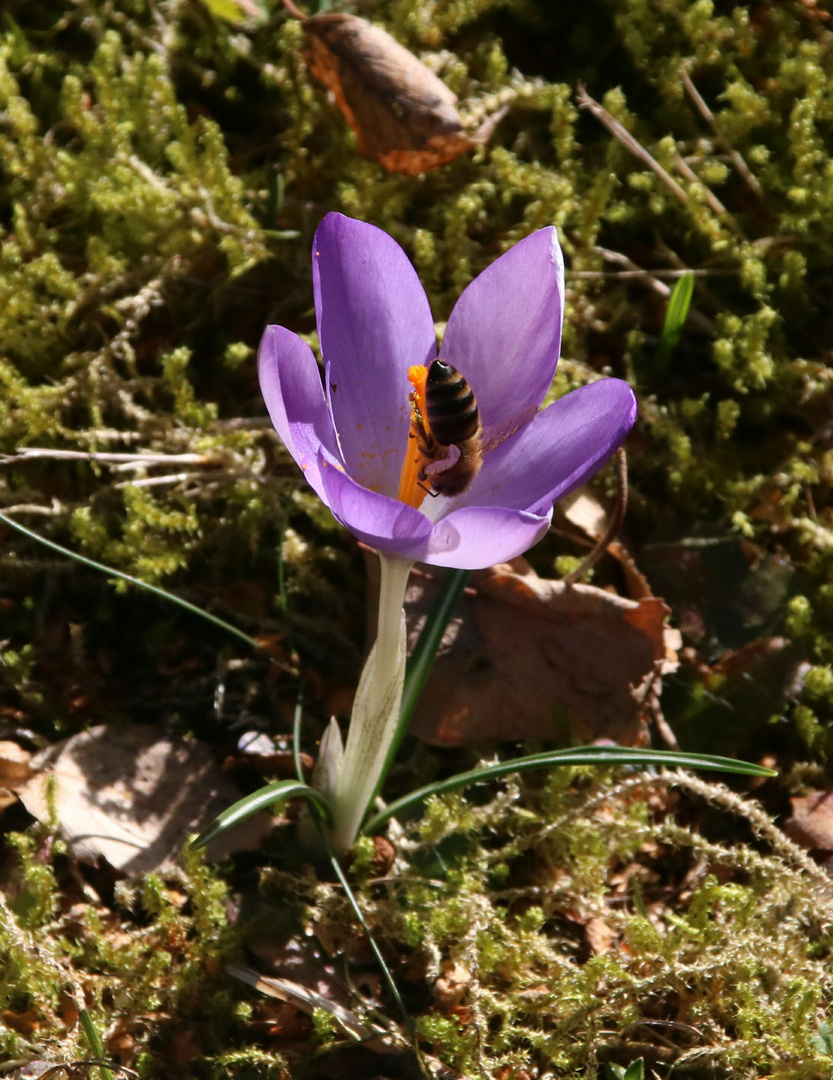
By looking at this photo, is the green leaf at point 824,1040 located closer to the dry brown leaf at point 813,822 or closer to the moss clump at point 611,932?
the moss clump at point 611,932

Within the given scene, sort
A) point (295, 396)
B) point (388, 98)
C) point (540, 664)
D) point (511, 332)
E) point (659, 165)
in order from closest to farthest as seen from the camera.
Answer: point (295, 396) < point (511, 332) < point (540, 664) < point (388, 98) < point (659, 165)

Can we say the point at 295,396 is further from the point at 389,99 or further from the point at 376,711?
the point at 389,99

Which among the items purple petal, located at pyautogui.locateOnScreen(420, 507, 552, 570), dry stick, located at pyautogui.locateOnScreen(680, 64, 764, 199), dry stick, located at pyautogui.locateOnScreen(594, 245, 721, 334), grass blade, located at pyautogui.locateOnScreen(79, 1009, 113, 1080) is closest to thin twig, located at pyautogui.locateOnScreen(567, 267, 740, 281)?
dry stick, located at pyautogui.locateOnScreen(594, 245, 721, 334)

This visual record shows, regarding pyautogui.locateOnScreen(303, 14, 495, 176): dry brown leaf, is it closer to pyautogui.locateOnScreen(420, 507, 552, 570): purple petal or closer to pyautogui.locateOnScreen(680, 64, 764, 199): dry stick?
pyautogui.locateOnScreen(680, 64, 764, 199): dry stick

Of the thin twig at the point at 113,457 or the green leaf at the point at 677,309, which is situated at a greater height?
the green leaf at the point at 677,309

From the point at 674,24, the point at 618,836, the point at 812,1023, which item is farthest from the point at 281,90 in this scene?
the point at 812,1023

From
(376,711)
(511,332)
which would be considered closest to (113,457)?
(376,711)

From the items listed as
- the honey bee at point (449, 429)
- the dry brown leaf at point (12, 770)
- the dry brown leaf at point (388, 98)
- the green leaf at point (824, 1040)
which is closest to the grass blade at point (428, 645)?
the honey bee at point (449, 429)
